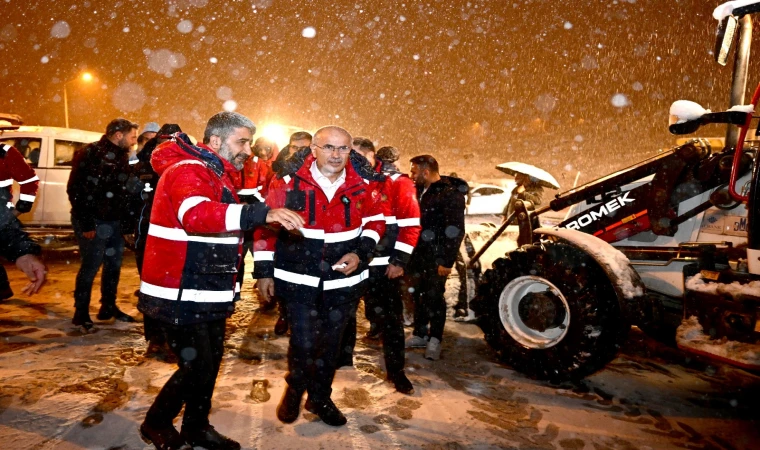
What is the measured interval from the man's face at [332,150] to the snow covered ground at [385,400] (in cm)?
163

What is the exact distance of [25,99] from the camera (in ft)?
115

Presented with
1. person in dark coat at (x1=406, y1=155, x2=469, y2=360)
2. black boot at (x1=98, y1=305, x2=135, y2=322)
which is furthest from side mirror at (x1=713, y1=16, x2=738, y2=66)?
black boot at (x1=98, y1=305, x2=135, y2=322)

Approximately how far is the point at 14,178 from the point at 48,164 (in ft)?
19.3

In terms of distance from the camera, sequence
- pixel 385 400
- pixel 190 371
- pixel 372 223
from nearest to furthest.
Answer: pixel 190 371 → pixel 372 223 → pixel 385 400

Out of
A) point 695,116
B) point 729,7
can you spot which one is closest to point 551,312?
point 695,116

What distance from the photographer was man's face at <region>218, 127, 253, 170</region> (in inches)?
104

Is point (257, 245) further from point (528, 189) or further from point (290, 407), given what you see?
point (528, 189)

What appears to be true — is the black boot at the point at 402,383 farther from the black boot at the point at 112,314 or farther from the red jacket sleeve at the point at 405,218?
the black boot at the point at 112,314

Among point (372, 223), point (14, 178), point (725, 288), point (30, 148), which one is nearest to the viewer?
point (372, 223)

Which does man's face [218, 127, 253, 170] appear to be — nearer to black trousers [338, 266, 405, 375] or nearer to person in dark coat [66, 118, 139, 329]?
black trousers [338, 266, 405, 375]

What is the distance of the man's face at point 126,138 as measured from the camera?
473cm

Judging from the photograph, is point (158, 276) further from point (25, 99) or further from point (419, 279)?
point (25, 99)

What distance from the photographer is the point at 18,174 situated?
4066mm

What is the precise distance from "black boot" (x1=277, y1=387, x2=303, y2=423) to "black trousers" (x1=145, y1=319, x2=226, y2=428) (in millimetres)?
621
